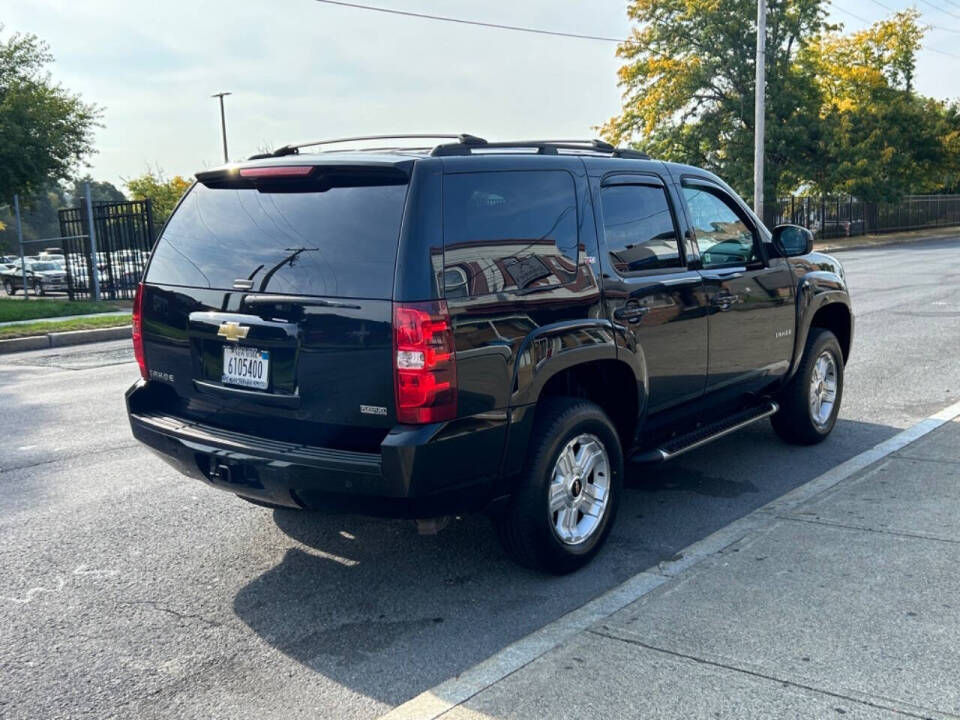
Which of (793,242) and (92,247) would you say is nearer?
(793,242)

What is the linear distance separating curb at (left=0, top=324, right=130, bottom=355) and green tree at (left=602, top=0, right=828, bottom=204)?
29.2m

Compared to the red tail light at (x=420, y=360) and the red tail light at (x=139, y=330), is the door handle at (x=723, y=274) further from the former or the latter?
the red tail light at (x=139, y=330)

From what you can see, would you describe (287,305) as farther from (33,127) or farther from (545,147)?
(33,127)

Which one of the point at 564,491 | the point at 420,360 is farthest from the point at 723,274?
the point at 420,360

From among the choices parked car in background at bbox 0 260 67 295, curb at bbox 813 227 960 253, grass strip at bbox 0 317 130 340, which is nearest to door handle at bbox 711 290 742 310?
grass strip at bbox 0 317 130 340

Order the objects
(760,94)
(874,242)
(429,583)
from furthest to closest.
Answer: (874,242)
(760,94)
(429,583)

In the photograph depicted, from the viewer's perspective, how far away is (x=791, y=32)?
40.8 metres

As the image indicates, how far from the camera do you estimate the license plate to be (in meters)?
3.99

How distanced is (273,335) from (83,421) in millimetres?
4599

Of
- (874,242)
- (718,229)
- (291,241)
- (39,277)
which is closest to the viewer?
(291,241)

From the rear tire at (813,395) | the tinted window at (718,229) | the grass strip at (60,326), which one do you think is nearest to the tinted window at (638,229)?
the tinted window at (718,229)

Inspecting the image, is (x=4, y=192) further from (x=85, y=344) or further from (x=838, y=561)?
(x=838, y=561)

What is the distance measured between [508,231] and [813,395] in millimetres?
3336

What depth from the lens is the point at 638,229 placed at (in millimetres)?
4938
